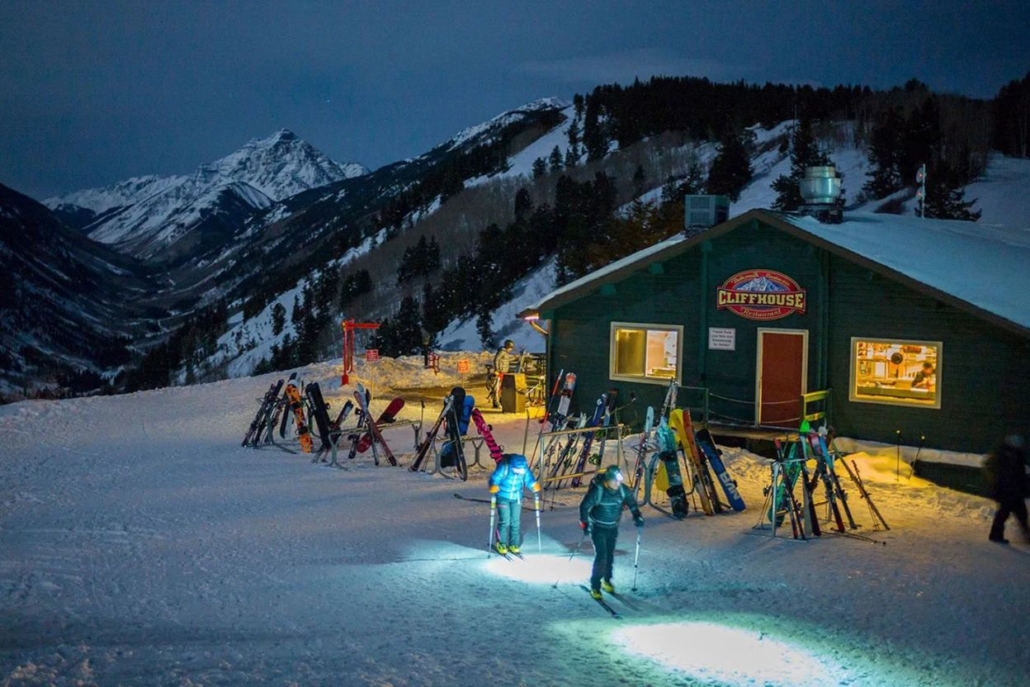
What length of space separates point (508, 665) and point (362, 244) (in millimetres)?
132575

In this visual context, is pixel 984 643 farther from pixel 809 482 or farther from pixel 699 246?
pixel 699 246

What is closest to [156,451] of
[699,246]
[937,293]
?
[699,246]

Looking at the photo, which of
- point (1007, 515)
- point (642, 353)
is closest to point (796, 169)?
point (642, 353)

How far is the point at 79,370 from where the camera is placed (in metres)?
146

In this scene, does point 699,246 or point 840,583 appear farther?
point 699,246

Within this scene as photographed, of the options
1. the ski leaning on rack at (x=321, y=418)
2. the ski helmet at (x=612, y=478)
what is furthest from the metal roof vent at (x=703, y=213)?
the ski helmet at (x=612, y=478)

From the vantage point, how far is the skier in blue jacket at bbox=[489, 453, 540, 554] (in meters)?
11.2

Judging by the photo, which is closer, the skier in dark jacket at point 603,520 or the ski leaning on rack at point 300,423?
the skier in dark jacket at point 603,520

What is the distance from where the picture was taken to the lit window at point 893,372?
58.5 feet

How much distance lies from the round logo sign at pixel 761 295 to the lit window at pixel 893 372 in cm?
148

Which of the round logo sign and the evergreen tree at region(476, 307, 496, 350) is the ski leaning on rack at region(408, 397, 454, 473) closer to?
the round logo sign

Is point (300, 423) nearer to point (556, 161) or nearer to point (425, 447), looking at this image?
point (425, 447)

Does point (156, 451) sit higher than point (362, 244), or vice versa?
point (362, 244)

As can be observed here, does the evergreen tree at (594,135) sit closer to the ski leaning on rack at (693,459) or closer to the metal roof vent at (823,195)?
the metal roof vent at (823,195)
